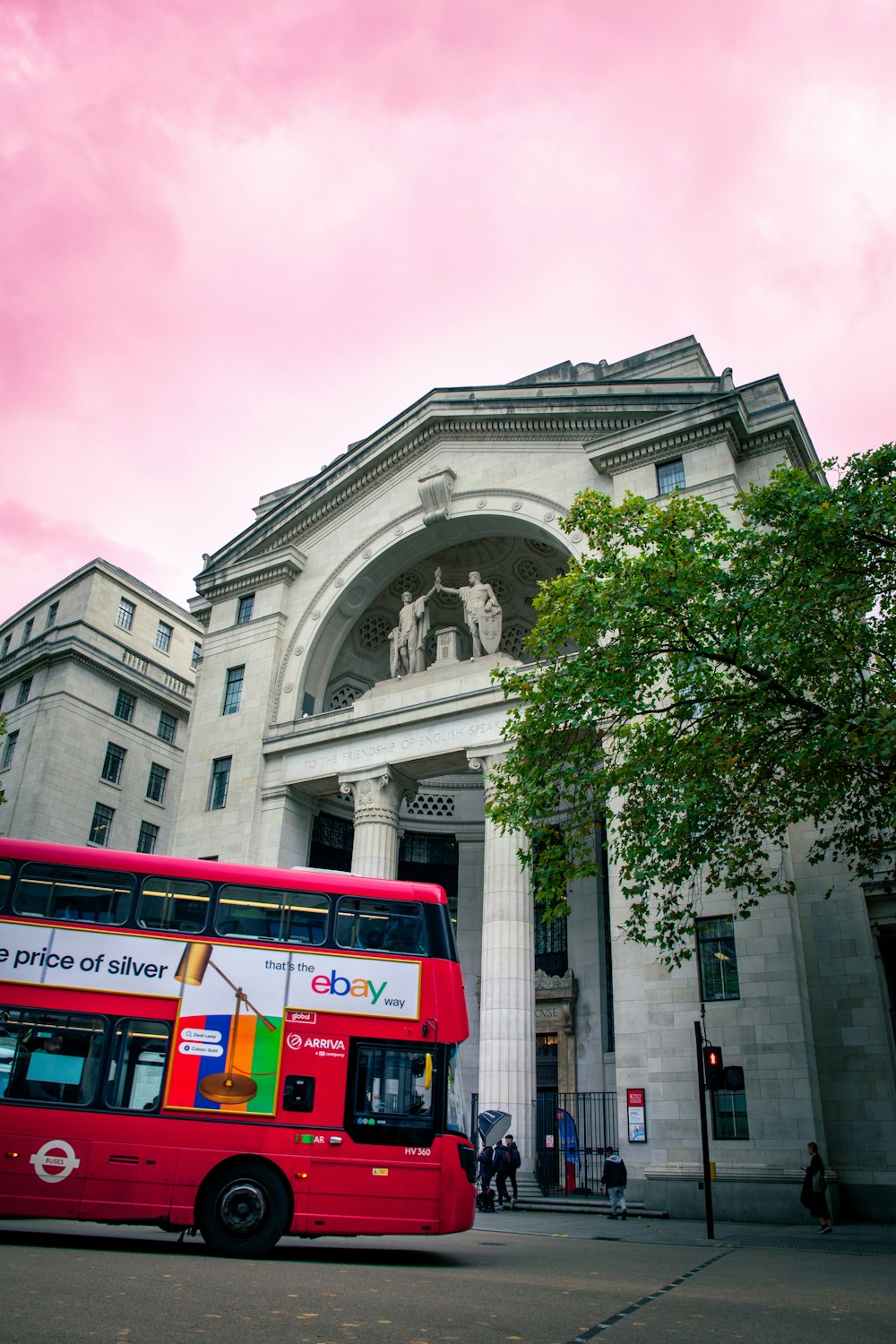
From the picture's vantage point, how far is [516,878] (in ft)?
75.7

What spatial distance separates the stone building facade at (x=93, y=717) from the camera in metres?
37.4

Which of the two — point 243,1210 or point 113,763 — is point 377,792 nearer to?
point 243,1210

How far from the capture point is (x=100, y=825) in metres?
39.0

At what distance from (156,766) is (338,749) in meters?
18.3

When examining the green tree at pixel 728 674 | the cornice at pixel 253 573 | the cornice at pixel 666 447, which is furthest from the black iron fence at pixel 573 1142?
the cornice at pixel 253 573

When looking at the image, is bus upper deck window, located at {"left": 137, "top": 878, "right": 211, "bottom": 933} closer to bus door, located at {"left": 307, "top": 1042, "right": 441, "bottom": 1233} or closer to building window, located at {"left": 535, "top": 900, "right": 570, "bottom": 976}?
bus door, located at {"left": 307, "top": 1042, "right": 441, "bottom": 1233}

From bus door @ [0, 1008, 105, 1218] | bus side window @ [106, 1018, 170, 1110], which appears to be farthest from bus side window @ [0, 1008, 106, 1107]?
bus side window @ [106, 1018, 170, 1110]

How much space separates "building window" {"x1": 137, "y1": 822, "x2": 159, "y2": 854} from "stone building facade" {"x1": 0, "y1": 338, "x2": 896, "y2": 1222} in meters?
12.2

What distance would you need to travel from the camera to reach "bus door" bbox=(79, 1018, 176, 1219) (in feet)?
33.7

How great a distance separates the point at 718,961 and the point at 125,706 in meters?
29.5

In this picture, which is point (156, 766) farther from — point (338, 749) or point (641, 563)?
point (641, 563)

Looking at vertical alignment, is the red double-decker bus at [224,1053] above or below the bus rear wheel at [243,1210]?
above

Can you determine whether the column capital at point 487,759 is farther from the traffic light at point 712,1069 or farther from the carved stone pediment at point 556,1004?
the traffic light at point 712,1069

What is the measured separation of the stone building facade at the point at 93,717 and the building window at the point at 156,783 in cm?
4
